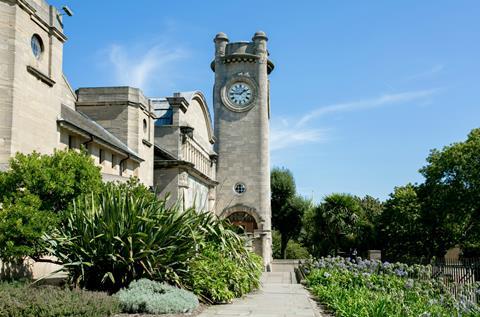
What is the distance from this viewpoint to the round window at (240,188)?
4788 cm

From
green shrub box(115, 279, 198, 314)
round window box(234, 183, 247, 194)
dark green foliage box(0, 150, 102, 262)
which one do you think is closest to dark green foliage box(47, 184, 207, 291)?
dark green foliage box(0, 150, 102, 262)

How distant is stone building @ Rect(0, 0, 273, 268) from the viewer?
57.5ft

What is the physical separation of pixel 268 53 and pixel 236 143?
9.14 m

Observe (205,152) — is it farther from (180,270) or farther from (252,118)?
(180,270)

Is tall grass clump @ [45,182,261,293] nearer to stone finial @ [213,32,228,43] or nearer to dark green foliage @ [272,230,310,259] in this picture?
stone finial @ [213,32,228,43]

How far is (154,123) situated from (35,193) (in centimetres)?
2061

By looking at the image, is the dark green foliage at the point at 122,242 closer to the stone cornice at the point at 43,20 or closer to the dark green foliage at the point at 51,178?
the dark green foliage at the point at 51,178

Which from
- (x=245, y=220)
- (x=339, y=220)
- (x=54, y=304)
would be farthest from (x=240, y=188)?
(x=54, y=304)

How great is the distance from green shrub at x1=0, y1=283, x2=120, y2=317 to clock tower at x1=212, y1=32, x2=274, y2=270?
1424 inches

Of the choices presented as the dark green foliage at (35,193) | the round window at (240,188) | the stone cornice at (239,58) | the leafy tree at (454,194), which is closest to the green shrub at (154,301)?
the dark green foliage at (35,193)

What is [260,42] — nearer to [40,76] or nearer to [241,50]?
[241,50]

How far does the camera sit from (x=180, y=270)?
1415 cm

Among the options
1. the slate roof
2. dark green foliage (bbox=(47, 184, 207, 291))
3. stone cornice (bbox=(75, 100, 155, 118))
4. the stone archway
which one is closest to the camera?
dark green foliage (bbox=(47, 184, 207, 291))

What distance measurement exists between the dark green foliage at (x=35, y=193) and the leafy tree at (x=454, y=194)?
2732 centimetres
